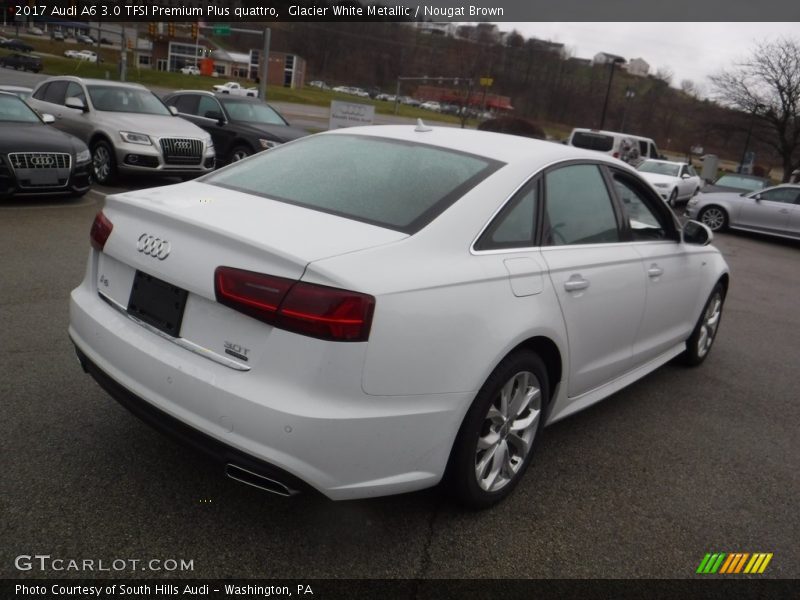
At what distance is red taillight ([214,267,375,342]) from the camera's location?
2.22 meters

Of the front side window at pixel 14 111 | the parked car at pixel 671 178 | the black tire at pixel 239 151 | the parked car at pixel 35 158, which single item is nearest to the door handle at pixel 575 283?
the parked car at pixel 35 158

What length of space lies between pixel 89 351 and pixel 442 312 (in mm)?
1485

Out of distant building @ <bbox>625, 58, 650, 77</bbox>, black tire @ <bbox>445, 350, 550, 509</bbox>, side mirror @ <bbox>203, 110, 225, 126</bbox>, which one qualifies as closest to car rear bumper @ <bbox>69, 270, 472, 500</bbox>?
black tire @ <bbox>445, 350, 550, 509</bbox>

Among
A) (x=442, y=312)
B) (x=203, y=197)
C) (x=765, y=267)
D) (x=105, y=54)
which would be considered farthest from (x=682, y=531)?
(x=105, y=54)

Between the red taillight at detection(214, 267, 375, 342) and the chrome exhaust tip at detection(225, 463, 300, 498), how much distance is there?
0.51 metres

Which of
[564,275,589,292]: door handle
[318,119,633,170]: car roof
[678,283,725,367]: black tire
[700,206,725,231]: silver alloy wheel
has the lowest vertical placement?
[700,206,725,231]: silver alloy wheel

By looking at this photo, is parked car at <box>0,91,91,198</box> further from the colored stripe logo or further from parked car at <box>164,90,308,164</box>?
the colored stripe logo

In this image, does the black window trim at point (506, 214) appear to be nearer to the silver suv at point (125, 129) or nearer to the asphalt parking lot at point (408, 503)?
the asphalt parking lot at point (408, 503)

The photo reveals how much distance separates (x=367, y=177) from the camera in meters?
3.07

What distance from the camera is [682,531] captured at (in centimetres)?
302

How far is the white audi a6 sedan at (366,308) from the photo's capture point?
89.0 inches

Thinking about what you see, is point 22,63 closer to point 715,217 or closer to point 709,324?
point 715,217
